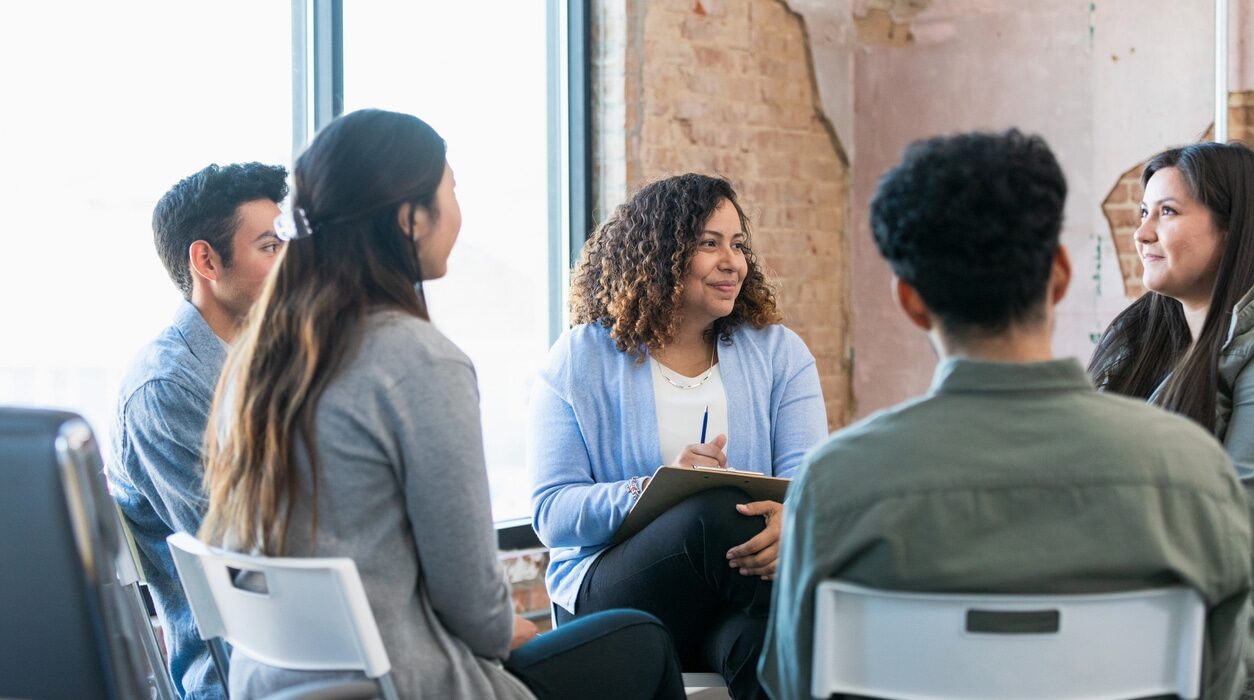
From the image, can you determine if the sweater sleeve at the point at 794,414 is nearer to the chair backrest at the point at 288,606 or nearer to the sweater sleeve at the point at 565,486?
the sweater sleeve at the point at 565,486

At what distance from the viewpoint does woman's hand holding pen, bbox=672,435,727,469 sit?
2273mm

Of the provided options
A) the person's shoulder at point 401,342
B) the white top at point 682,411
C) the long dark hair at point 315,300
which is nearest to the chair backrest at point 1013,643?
the person's shoulder at point 401,342

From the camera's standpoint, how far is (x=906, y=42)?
443cm

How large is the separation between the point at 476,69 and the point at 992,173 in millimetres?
2668

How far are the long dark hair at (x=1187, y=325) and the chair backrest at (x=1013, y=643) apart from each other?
0.87 m

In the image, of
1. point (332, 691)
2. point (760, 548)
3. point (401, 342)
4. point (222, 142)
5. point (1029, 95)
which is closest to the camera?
point (332, 691)

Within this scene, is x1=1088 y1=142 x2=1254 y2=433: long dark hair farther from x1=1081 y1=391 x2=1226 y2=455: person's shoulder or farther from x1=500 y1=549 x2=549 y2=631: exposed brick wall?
x1=500 y1=549 x2=549 y2=631: exposed brick wall

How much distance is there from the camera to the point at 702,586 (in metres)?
2.17

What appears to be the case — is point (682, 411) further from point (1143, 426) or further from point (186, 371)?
point (1143, 426)

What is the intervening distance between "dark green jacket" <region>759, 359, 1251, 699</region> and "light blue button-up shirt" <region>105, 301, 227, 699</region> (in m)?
1.07

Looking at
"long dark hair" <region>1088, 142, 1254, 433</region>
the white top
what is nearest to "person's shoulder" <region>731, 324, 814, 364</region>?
the white top

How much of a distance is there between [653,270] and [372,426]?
1.13 metres

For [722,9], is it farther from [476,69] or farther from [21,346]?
[21,346]

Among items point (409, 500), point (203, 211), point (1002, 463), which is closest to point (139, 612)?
point (409, 500)
